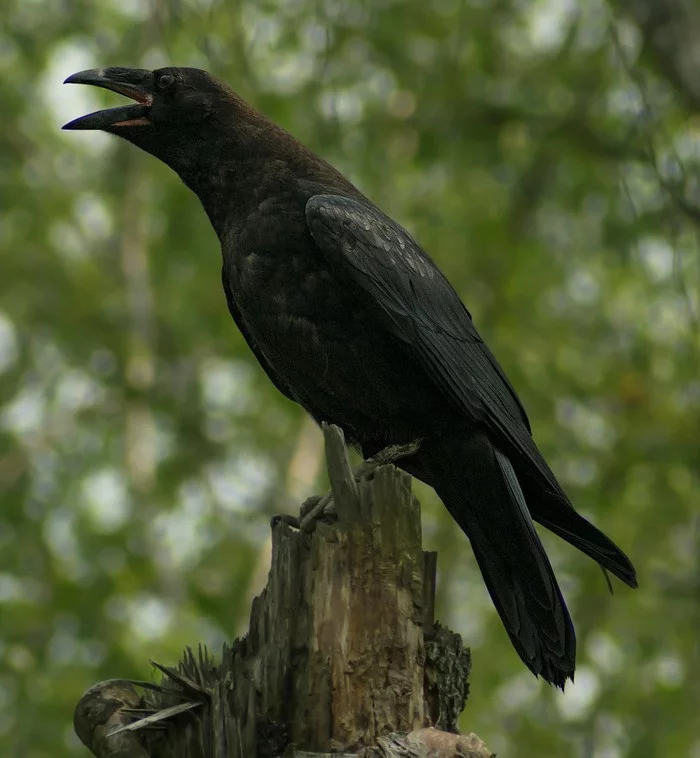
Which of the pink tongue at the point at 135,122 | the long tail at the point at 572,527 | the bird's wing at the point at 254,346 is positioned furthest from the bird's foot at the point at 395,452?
the pink tongue at the point at 135,122

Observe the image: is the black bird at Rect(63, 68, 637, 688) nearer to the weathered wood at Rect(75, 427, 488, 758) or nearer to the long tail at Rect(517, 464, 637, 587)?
the long tail at Rect(517, 464, 637, 587)

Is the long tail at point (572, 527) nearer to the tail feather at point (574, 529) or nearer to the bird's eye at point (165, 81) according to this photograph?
the tail feather at point (574, 529)

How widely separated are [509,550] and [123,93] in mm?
2402

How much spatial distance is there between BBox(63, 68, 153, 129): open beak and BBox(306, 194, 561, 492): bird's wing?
103cm

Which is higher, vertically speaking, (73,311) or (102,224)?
(102,224)

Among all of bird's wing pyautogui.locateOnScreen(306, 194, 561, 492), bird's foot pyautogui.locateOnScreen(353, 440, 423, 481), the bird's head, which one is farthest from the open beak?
bird's foot pyautogui.locateOnScreen(353, 440, 423, 481)

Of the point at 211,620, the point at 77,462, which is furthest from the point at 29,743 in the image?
the point at 77,462

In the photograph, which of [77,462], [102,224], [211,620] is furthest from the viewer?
[102,224]

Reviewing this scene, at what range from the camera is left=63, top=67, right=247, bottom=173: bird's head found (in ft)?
14.3

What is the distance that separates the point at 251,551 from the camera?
8.39 meters

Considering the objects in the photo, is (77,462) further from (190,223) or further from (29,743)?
(29,743)

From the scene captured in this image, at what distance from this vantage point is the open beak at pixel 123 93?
14.1 feet

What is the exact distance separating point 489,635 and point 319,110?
462 cm

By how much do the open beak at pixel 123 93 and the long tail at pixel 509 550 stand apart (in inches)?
73.3
